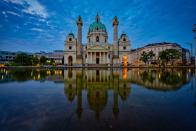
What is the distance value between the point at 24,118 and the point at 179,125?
531cm

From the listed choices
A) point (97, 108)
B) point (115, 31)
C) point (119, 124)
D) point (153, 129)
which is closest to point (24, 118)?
point (97, 108)

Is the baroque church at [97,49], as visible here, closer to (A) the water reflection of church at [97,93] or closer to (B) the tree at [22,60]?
(B) the tree at [22,60]

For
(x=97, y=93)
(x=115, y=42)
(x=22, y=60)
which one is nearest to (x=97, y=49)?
(x=115, y=42)

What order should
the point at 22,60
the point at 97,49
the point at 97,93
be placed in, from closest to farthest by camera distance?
the point at 97,93, the point at 97,49, the point at 22,60

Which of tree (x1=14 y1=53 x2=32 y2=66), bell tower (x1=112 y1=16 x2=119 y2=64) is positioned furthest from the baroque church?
tree (x1=14 y1=53 x2=32 y2=66)

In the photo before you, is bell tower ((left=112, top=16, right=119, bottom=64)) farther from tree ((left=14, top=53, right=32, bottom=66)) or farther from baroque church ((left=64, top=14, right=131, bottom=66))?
tree ((left=14, top=53, right=32, bottom=66))

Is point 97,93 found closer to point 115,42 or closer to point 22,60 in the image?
point 115,42

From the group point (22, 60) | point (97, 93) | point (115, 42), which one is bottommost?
point (97, 93)

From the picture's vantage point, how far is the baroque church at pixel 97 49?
259 ft

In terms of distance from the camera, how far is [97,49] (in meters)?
78.8

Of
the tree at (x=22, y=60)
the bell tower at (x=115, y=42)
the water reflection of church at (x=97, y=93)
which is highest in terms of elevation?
the bell tower at (x=115, y=42)

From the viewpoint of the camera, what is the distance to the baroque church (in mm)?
78938

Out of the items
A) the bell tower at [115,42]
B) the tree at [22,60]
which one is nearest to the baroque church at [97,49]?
the bell tower at [115,42]

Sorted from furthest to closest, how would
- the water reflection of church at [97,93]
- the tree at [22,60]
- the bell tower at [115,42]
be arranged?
the tree at [22,60] → the bell tower at [115,42] → the water reflection of church at [97,93]
